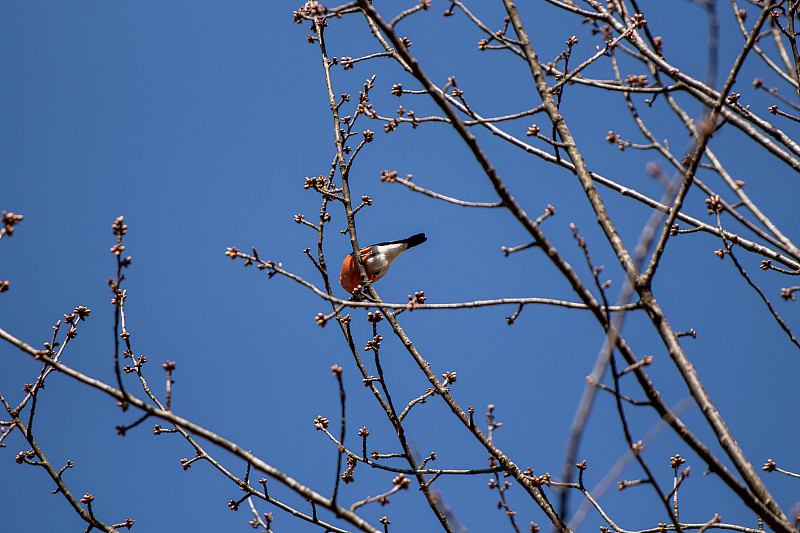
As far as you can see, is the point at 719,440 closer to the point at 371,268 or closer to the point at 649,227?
the point at 649,227

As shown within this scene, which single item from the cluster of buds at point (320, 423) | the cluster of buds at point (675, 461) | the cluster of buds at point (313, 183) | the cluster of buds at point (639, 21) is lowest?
the cluster of buds at point (675, 461)

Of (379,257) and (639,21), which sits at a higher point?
(379,257)

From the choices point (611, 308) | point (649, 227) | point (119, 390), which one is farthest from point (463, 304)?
point (119, 390)

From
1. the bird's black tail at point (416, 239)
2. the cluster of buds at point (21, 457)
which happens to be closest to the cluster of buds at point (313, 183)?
the cluster of buds at point (21, 457)

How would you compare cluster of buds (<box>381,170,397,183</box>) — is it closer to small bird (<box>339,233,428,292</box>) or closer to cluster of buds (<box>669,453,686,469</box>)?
cluster of buds (<box>669,453,686,469</box>)

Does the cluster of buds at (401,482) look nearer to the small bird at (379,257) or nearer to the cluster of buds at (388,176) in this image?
the cluster of buds at (388,176)

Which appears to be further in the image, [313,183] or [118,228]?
[313,183]

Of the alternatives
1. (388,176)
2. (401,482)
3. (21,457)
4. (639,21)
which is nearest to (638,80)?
(639,21)

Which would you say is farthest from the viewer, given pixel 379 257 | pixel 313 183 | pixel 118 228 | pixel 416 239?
pixel 416 239

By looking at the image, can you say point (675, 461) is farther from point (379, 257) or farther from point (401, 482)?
point (379, 257)

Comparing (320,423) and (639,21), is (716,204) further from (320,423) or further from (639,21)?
(320,423)

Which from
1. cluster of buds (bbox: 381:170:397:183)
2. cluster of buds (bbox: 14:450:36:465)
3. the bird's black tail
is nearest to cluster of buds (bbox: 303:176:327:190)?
cluster of buds (bbox: 381:170:397:183)

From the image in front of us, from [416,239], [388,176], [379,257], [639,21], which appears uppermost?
[416,239]

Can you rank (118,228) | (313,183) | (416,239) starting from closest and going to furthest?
(118,228)
(313,183)
(416,239)
